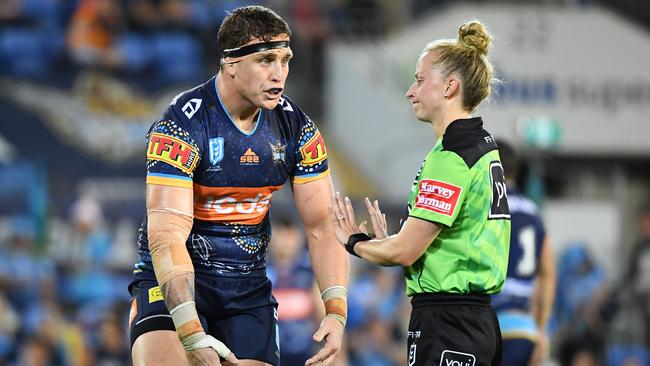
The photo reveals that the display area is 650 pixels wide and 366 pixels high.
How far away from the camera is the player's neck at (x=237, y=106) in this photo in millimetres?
5340

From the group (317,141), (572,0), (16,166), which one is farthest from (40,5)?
(317,141)

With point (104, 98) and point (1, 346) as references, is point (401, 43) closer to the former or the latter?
point (104, 98)

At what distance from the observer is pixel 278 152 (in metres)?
5.45

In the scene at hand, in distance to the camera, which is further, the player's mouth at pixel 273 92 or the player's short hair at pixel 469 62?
the player's mouth at pixel 273 92

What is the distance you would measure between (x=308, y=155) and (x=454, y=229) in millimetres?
890

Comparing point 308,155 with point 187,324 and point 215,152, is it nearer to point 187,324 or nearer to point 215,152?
point 215,152

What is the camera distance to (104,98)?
15445mm

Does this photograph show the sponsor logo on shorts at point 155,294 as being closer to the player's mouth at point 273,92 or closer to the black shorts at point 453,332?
the player's mouth at point 273,92

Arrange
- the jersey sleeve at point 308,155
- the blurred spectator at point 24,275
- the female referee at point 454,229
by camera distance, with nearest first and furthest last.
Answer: the female referee at point 454,229
the jersey sleeve at point 308,155
the blurred spectator at point 24,275

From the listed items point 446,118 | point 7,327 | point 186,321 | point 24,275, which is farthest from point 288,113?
point 24,275

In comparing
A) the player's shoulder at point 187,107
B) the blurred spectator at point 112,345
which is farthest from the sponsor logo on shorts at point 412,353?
the blurred spectator at point 112,345

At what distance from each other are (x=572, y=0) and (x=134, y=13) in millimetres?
7113

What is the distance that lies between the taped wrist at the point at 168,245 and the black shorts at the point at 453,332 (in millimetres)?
1032

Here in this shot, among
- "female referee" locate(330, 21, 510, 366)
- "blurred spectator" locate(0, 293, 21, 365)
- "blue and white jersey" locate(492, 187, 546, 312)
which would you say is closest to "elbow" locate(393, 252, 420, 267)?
"female referee" locate(330, 21, 510, 366)
